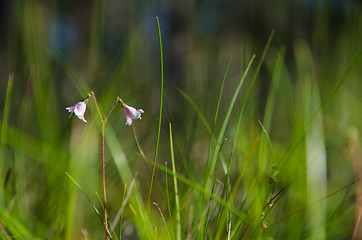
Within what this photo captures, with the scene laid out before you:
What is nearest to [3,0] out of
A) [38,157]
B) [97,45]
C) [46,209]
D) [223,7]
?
[97,45]

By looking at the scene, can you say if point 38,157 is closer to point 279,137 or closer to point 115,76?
point 115,76

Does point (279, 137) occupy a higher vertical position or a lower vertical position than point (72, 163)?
lower

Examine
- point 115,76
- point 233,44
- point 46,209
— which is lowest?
point 233,44

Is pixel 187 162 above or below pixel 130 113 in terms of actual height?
below

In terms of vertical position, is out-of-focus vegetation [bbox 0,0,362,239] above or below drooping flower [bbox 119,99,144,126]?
below

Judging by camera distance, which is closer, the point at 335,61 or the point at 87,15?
the point at 335,61

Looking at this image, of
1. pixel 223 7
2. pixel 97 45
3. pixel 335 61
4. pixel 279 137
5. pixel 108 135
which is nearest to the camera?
pixel 108 135

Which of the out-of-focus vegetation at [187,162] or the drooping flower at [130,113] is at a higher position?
the drooping flower at [130,113]

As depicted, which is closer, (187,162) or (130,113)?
(130,113)

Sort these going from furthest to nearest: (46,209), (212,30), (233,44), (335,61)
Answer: (233,44)
(212,30)
(335,61)
(46,209)
